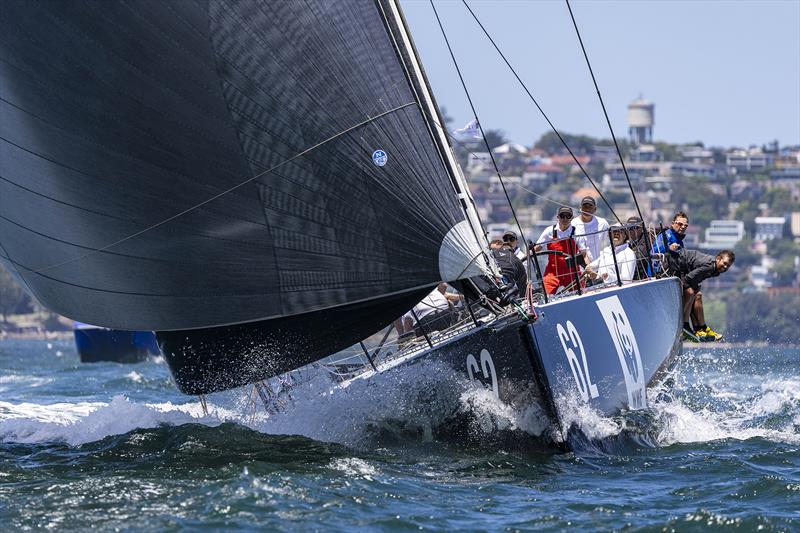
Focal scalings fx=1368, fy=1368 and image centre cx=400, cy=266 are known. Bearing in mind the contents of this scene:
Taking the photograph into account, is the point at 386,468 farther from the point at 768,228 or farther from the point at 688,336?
the point at 768,228

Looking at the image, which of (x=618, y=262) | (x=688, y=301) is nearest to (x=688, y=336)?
(x=688, y=301)

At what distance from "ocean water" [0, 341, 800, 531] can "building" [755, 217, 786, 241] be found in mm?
84040

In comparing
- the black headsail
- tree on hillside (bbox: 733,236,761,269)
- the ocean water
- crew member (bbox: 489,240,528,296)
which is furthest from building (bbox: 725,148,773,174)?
the black headsail

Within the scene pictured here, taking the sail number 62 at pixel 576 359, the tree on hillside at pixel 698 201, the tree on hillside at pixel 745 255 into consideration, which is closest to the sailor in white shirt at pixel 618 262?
the sail number 62 at pixel 576 359

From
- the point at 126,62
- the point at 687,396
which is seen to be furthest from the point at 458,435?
the point at 687,396

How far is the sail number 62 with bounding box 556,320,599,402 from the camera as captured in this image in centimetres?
713

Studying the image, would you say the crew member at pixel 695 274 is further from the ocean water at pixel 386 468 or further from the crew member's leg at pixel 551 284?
the crew member's leg at pixel 551 284

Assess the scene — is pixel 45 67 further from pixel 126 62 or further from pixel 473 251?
pixel 473 251

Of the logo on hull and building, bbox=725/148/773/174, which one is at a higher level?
building, bbox=725/148/773/174

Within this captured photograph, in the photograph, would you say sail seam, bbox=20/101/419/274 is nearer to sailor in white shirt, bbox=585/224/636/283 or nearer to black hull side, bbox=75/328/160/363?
sailor in white shirt, bbox=585/224/636/283

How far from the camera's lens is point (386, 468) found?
21.8 feet

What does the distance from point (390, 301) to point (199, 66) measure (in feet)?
5.03

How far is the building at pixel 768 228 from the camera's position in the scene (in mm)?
90625

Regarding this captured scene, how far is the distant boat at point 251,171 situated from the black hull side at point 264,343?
0.02 m
